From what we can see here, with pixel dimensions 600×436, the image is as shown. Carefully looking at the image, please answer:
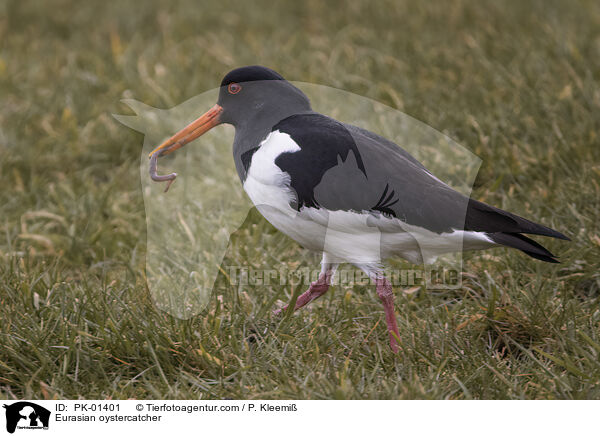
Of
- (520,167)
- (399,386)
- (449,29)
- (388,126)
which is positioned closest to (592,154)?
(520,167)

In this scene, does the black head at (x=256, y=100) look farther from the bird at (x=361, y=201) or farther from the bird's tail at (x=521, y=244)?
the bird's tail at (x=521, y=244)

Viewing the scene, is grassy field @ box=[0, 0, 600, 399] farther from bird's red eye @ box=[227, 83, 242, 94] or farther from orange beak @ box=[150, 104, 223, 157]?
bird's red eye @ box=[227, 83, 242, 94]

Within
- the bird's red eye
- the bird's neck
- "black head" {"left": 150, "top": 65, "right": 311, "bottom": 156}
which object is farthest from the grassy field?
the bird's red eye

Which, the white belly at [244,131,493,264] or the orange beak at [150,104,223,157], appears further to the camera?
the orange beak at [150,104,223,157]

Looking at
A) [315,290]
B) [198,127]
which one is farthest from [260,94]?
[315,290]

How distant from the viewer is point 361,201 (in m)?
3.27

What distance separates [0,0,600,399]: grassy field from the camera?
10.8 feet

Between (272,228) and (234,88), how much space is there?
135 cm

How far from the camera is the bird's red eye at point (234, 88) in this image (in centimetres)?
357

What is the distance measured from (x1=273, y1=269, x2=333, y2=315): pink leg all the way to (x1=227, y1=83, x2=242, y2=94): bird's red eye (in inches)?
40.5

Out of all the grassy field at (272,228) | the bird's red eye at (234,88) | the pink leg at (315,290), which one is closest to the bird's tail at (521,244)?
the grassy field at (272,228)

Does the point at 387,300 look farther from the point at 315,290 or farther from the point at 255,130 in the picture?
the point at 255,130
